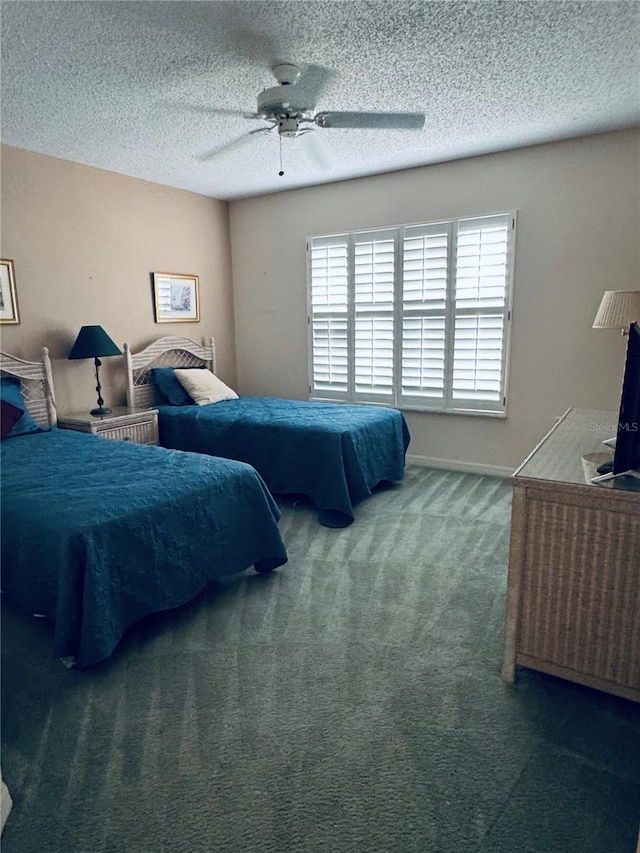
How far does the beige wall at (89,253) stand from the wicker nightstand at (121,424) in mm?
281

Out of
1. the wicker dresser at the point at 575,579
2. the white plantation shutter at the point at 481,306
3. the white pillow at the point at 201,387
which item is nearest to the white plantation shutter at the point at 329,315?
Answer: the white pillow at the point at 201,387

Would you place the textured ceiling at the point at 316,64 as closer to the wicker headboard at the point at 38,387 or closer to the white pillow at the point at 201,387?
the wicker headboard at the point at 38,387

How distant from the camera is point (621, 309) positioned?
2.84 m

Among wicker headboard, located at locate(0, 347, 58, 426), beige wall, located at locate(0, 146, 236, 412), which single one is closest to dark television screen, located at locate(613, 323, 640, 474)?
wicker headboard, located at locate(0, 347, 58, 426)

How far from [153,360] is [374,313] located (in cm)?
196

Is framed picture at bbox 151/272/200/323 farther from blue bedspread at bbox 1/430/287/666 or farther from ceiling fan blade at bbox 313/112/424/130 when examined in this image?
ceiling fan blade at bbox 313/112/424/130

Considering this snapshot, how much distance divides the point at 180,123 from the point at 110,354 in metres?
1.60

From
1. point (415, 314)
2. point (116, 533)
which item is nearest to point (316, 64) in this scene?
point (415, 314)

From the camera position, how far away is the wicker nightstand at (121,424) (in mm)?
3568

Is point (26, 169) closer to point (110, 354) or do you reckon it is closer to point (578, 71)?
point (110, 354)

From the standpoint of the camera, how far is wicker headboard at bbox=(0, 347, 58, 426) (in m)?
3.50

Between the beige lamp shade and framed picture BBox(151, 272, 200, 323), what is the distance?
3.43 metres

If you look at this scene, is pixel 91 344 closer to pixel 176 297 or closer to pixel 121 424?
pixel 121 424

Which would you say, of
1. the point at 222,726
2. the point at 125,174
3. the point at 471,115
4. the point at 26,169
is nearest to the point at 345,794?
the point at 222,726
